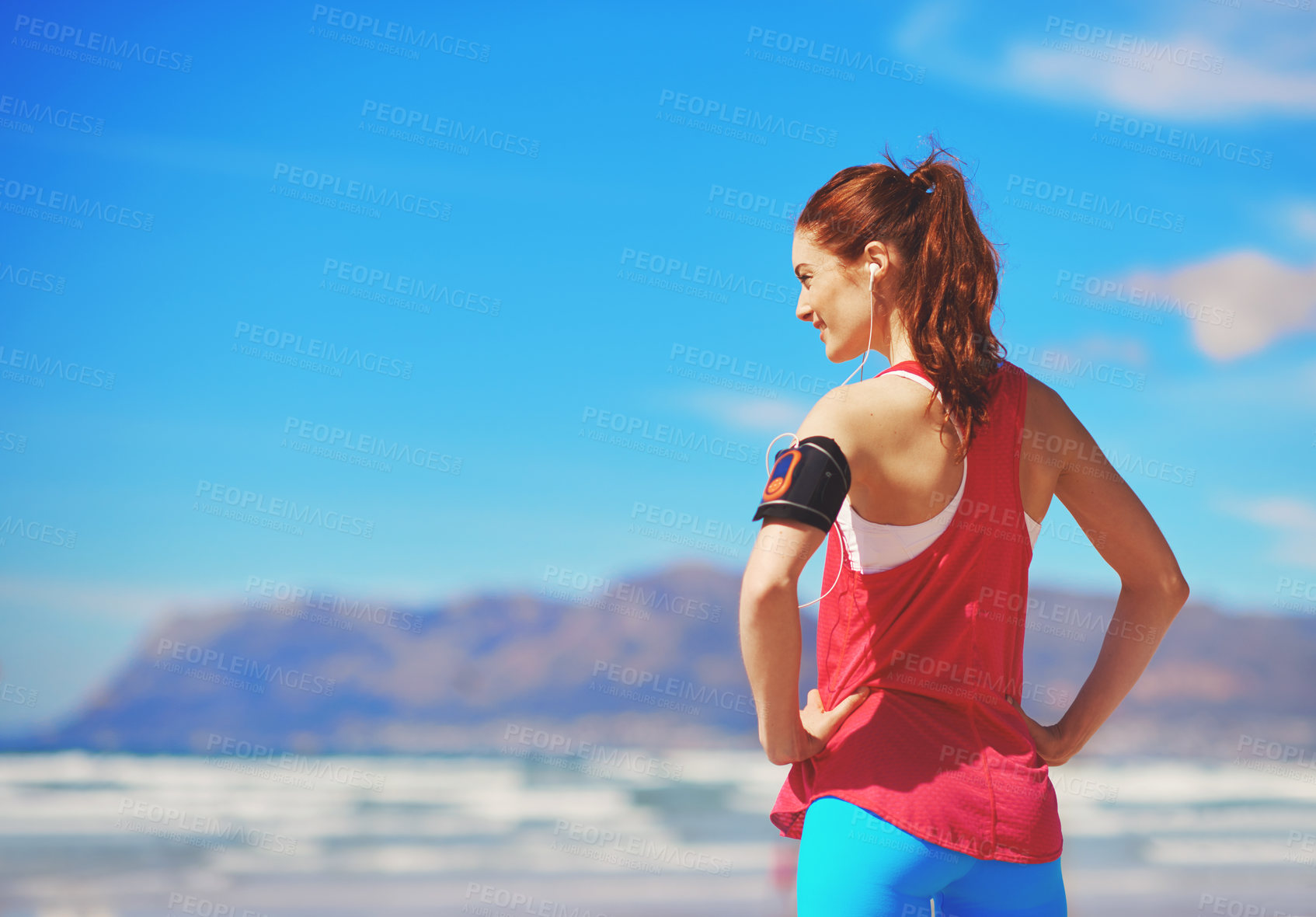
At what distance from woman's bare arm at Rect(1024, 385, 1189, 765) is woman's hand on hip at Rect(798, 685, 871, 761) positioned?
373 mm

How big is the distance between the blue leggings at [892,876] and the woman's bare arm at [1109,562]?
0.98 ft

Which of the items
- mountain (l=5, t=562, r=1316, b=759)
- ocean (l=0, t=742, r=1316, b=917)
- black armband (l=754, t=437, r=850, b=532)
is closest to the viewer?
black armband (l=754, t=437, r=850, b=532)

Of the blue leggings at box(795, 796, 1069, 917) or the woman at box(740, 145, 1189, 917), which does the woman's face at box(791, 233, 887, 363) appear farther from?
the blue leggings at box(795, 796, 1069, 917)

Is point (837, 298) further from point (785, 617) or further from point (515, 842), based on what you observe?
point (515, 842)

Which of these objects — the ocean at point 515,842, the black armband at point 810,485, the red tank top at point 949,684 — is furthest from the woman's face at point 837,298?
the ocean at point 515,842

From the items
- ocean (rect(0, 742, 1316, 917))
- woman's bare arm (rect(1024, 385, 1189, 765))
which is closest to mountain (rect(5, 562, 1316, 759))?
ocean (rect(0, 742, 1316, 917))

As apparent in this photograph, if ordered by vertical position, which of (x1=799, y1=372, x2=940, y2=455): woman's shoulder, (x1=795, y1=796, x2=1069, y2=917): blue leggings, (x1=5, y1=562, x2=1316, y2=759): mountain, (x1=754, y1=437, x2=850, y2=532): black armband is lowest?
(x1=795, y1=796, x2=1069, y2=917): blue leggings

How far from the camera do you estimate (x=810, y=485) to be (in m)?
1.17

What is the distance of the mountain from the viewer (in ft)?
120

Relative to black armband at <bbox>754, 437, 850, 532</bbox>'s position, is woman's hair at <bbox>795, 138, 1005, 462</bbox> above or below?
above

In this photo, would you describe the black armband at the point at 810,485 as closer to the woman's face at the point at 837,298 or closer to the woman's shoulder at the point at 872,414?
the woman's shoulder at the point at 872,414

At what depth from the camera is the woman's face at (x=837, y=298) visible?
4.56ft

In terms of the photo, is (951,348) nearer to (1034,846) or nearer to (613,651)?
(1034,846)

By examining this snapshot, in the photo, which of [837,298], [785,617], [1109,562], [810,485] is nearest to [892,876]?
[785,617]
